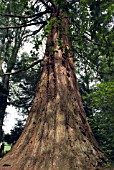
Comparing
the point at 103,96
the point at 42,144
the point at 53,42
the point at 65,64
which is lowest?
the point at 42,144

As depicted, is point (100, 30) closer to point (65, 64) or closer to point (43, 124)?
point (65, 64)

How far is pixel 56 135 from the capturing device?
338cm

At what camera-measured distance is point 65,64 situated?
194 inches

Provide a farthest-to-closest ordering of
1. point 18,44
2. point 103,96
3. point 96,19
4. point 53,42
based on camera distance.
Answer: point 18,44
point 103,96
point 53,42
point 96,19

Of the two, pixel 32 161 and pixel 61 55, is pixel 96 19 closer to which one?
pixel 61 55

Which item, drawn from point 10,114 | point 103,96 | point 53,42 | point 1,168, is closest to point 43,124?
point 1,168

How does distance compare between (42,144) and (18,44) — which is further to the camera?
(18,44)

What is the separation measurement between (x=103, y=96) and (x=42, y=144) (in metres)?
11.9

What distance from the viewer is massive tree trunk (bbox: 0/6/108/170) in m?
3.05

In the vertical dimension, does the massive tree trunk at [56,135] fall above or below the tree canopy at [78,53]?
below

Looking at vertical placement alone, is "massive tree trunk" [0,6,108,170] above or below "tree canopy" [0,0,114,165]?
below

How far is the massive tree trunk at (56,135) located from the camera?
10.0 ft

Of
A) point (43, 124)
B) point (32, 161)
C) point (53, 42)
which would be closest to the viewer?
point (32, 161)

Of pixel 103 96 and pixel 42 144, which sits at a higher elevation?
pixel 103 96
